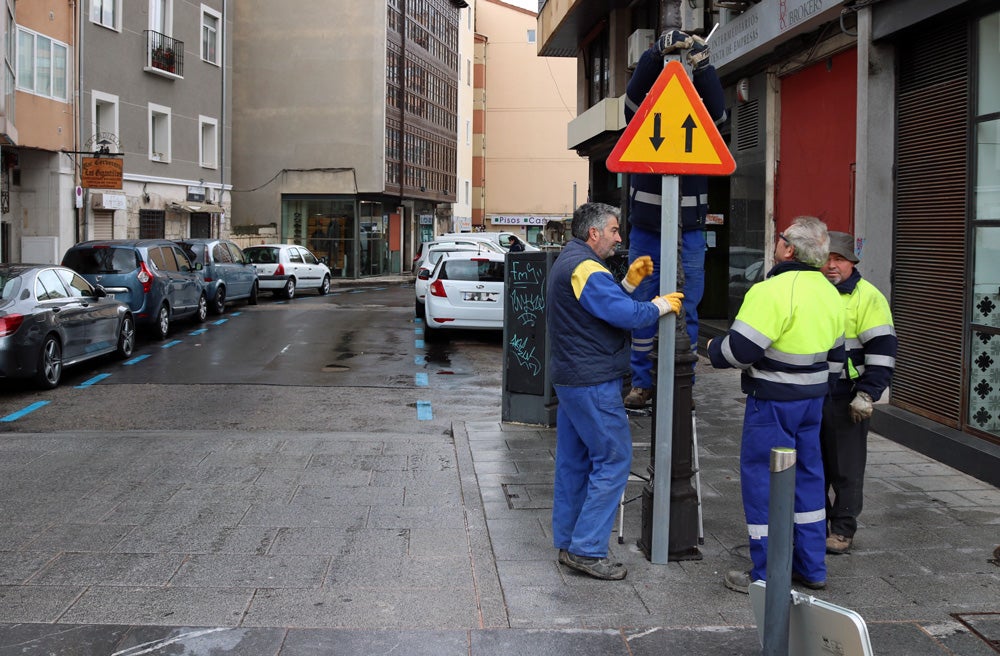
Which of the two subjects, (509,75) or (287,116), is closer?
(287,116)

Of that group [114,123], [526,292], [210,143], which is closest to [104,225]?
[114,123]

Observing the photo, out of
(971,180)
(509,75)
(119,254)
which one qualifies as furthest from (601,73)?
(509,75)

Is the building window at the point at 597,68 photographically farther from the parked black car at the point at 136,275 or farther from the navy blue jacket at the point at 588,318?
the navy blue jacket at the point at 588,318

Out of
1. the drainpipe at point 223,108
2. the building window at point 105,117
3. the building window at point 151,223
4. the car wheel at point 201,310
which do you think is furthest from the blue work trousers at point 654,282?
the drainpipe at point 223,108

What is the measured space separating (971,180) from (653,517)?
4.32m

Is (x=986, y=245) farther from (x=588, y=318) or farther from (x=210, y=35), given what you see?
(x=210, y=35)

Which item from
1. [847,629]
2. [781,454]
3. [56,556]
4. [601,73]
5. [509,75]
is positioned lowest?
[56,556]

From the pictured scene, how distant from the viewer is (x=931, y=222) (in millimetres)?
8711

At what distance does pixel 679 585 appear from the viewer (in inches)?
209

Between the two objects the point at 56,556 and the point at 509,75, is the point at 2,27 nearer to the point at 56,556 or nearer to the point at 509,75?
the point at 56,556

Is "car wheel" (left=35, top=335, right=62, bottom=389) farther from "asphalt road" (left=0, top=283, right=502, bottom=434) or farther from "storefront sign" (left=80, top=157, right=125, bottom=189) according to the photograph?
"storefront sign" (left=80, top=157, right=125, bottom=189)

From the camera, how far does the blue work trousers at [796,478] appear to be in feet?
16.7

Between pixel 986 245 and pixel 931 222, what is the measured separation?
78cm

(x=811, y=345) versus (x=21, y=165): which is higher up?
(x=21, y=165)
